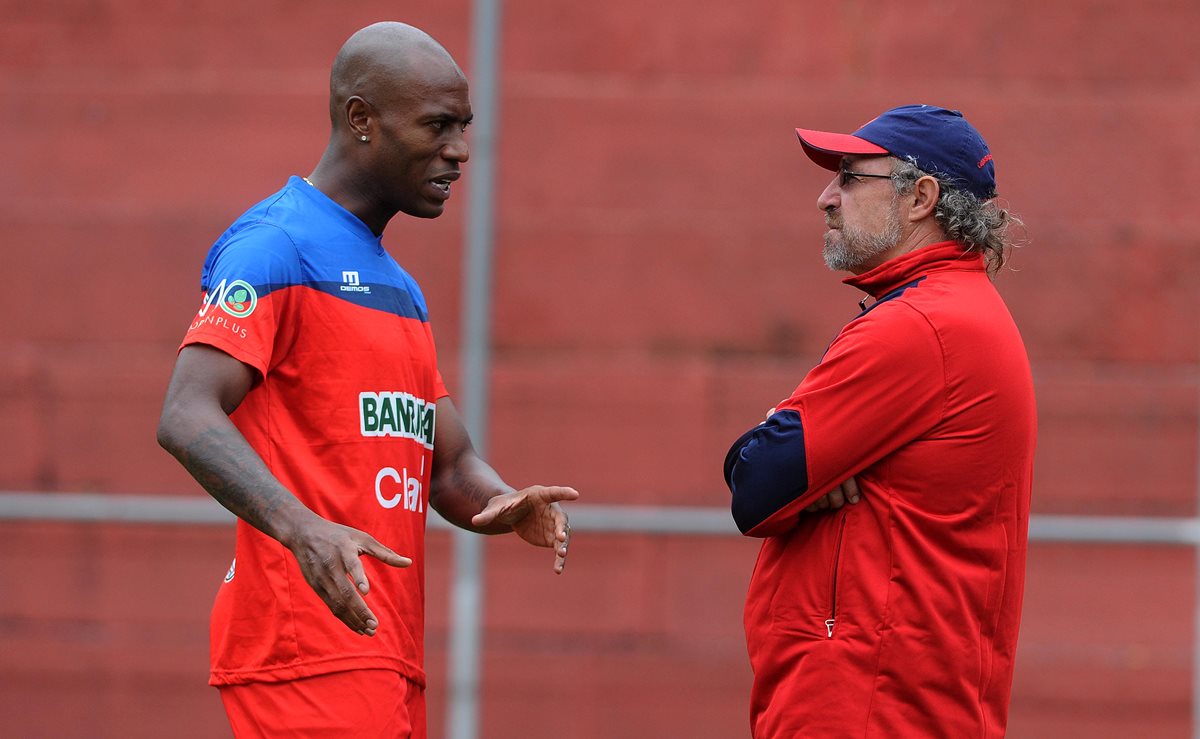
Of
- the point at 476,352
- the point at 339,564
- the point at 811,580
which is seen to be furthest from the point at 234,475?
the point at 476,352

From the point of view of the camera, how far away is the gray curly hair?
280 centimetres

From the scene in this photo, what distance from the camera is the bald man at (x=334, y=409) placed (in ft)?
8.02

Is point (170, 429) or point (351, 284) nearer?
point (170, 429)

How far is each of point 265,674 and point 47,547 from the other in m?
2.75

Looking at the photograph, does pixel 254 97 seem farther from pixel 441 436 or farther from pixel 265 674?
pixel 265 674

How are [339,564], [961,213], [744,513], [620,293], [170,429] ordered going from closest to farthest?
[339,564], [170,429], [744,513], [961,213], [620,293]

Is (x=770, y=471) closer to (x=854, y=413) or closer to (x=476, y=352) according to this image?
(x=854, y=413)

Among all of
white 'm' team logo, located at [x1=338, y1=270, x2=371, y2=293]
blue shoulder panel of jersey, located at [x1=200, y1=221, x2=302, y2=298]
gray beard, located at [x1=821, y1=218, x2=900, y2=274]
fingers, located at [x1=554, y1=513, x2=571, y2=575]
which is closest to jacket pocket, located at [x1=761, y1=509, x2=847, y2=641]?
fingers, located at [x1=554, y1=513, x2=571, y2=575]

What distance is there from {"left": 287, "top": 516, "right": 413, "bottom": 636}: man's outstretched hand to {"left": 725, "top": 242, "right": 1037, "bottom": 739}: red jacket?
0.77 metres

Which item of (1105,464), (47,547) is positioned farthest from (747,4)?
(47,547)

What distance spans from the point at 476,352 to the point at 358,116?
1.96 metres

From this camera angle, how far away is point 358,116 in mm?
2727

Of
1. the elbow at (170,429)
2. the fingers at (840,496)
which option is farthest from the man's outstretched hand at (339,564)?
the fingers at (840,496)

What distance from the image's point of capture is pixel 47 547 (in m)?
4.98
